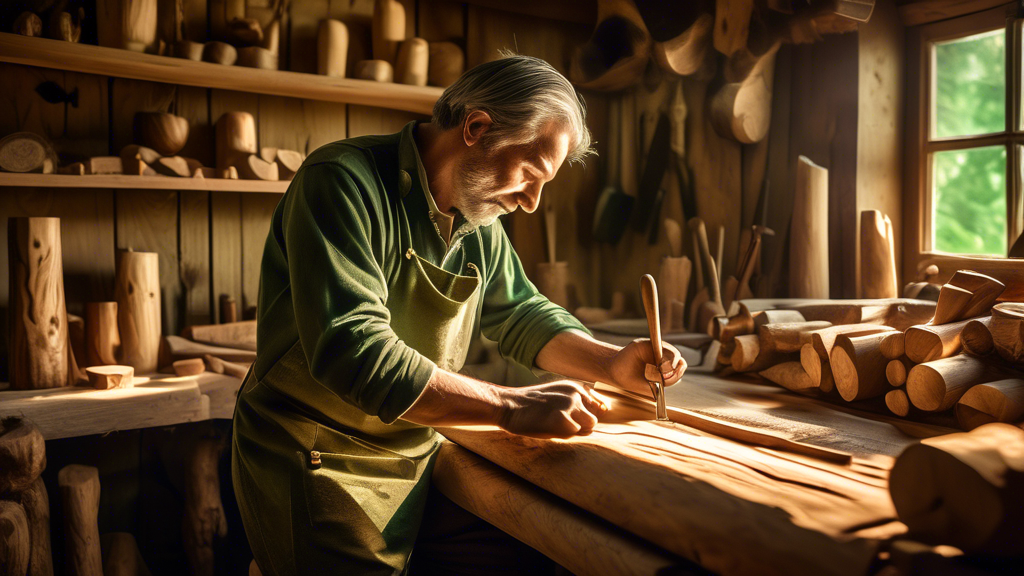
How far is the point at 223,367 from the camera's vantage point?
8.66 ft

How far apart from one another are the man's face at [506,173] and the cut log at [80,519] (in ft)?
5.68

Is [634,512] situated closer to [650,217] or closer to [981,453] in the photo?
[981,453]

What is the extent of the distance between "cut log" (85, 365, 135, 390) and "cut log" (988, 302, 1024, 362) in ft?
8.38

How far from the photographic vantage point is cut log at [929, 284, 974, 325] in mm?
1807

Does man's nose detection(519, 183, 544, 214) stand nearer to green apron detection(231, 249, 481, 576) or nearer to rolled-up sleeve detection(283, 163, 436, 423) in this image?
green apron detection(231, 249, 481, 576)

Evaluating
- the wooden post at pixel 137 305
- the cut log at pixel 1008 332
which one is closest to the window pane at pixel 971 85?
the cut log at pixel 1008 332

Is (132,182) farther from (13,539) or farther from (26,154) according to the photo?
(13,539)

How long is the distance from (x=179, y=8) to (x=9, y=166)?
87cm

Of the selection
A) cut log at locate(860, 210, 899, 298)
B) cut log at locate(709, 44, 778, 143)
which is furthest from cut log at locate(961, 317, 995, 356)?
cut log at locate(709, 44, 778, 143)

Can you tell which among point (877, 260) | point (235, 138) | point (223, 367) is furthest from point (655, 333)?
point (235, 138)

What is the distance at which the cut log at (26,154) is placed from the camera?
2.38 m

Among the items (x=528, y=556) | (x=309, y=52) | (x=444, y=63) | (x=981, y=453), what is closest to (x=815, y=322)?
(x=528, y=556)

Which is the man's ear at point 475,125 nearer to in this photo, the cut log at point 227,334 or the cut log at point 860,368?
the cut log at point 860,368

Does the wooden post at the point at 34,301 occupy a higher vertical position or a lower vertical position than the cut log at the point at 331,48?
lower
